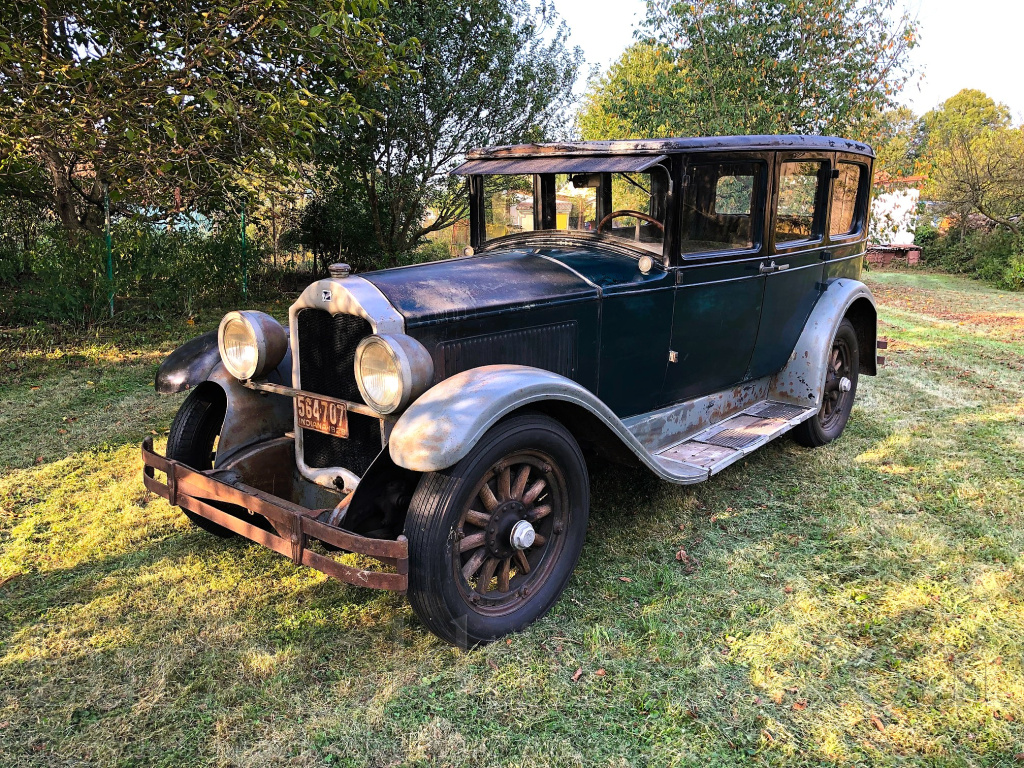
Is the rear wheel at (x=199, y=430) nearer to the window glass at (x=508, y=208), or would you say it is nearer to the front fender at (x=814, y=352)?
the window glass at (x=508, y=208)

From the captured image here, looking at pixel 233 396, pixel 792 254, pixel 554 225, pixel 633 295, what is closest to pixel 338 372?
pixel 233 396

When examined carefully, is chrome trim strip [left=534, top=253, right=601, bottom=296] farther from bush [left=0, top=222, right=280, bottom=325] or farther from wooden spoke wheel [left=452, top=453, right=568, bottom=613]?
bush [left=0, top=222, right=280, bottom=325]

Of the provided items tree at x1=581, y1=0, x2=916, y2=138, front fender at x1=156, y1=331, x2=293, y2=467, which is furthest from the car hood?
tree at x1=581, y1=0, x2=916, y2=138

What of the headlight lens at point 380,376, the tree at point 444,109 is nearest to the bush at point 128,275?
the tree at point 444,109

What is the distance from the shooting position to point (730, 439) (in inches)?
162

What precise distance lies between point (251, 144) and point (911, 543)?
6362mm

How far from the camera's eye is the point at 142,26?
6113 mm

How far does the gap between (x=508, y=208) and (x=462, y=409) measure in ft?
7.63

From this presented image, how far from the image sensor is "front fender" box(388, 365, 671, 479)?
245 centimetres

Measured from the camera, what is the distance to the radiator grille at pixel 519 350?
2990 millimetres

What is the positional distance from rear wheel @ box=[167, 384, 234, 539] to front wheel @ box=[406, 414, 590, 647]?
4.72 ft

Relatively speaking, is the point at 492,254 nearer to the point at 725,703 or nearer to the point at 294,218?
the point at 725,703

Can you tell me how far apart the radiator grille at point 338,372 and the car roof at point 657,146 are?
1561mm

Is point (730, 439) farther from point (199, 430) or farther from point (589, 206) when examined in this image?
point (199, 430)
